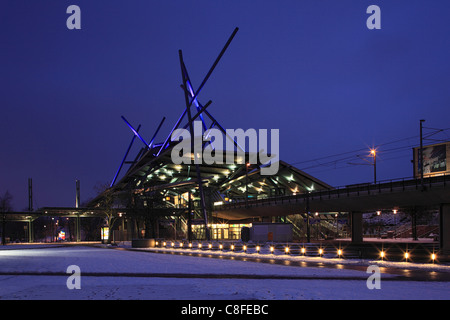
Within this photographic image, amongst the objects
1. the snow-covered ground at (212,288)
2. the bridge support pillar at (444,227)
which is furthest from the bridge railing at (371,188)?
the snow-covered ground at (212,288)

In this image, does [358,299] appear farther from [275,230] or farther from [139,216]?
[139,216]

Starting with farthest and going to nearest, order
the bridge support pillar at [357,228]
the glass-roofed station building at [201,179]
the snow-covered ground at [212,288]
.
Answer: the glass-roofed station building at [201,179] < the bridge support pillar at [357,228] < the snow-covered ground at [212,288]

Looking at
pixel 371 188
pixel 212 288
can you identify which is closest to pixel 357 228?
pixel 371 188

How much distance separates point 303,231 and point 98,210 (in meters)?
39.5

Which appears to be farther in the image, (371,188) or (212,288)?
(371,188)

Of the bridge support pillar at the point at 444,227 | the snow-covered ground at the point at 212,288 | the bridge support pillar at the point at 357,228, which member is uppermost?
the snow-covered ground at the point at 212,288

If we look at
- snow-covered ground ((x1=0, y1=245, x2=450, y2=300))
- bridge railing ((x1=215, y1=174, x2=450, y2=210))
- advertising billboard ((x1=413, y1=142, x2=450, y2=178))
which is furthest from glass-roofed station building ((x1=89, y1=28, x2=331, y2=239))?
snow-covered ground ((x1=0, y1=245, x2=450, y2=300))

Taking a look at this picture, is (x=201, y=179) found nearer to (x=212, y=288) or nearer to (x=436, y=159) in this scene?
(x=436, y=159)

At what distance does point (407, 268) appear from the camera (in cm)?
2098

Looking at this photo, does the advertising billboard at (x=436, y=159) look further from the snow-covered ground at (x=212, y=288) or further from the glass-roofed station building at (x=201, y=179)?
the snow-covered ground at (x=212, y=288)

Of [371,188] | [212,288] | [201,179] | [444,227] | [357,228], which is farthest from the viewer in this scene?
[201,179]

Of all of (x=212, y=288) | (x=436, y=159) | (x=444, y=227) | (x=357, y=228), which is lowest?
(x=357, y=228)
